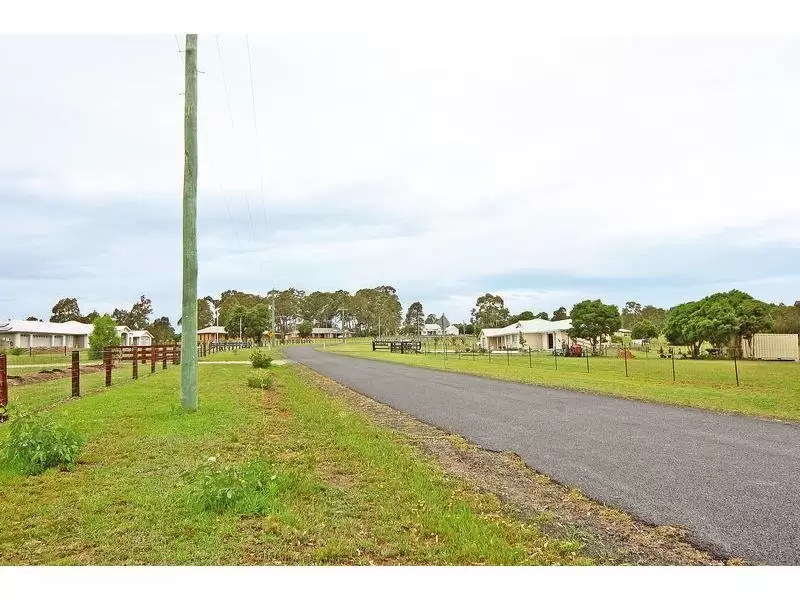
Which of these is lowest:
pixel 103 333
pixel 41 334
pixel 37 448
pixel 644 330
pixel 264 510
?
pixel 264 510

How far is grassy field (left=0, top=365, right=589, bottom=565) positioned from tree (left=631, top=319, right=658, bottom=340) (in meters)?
57.3

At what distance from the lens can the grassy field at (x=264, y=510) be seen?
144 inches

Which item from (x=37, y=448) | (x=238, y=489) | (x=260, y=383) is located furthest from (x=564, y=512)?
(x=260, y=383)

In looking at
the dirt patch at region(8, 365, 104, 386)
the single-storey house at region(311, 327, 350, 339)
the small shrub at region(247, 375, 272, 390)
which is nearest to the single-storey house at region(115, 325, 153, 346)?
the dirt patch at region(8, 365, 104, 386)

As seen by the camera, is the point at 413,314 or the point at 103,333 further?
the point at 413,314

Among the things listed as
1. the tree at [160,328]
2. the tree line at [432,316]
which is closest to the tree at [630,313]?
the tree line at [432,316]

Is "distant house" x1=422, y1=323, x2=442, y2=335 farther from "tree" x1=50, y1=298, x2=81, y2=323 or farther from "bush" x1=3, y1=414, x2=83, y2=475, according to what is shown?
"bush" x1=3, y1=414, x2=83, y2=475

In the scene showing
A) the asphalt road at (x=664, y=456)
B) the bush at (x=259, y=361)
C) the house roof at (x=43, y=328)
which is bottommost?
the asphalt road at (x=664, y=456)

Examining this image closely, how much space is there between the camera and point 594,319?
153 feet

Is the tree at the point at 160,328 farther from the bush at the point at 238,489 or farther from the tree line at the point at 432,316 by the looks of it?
the bush at the point at 238,489

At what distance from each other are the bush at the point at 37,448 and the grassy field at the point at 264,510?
143mm

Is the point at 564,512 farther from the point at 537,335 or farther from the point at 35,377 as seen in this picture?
the point at 537,335

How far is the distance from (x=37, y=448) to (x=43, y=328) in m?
58.3
